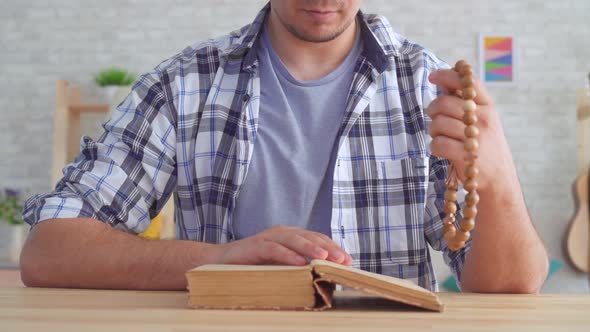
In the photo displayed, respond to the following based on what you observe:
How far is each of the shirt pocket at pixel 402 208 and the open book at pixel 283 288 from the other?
26.5 inches

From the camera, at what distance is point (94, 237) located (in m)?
1.24

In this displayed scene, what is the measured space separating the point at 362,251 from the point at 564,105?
3.38 m

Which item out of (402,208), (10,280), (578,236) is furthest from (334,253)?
(578,236)

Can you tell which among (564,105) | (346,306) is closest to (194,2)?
(564,105)

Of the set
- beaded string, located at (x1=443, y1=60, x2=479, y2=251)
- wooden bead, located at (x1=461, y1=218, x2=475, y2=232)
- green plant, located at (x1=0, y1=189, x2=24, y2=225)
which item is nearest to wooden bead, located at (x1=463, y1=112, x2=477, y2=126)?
beaded string, located at (x1=443, y1=60, x2=479, y2=251)

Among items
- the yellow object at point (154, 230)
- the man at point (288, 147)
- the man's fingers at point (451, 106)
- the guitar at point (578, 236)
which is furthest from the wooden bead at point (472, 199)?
the guitar at point (578, 236)

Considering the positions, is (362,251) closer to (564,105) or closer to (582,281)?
(582,281)

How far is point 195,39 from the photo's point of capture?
15.1ft

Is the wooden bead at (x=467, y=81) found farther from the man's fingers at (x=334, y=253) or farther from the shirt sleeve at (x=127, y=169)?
the shirt sleeve at (x=127, y=169)

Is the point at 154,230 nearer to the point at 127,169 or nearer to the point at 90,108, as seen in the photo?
the point at 90,108

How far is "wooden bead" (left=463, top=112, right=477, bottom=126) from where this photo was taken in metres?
0.98

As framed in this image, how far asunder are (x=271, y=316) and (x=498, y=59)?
4041 mm

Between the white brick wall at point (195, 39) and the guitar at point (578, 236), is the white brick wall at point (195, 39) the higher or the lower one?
the higher one

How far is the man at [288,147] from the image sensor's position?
146cm
